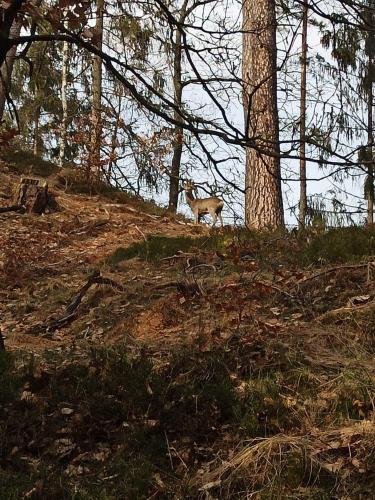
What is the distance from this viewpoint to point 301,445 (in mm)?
3586

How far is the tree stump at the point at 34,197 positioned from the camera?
1155 centimetres

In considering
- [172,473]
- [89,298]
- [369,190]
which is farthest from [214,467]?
[369,190]

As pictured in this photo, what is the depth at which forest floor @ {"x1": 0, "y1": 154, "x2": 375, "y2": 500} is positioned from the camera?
3545 mm

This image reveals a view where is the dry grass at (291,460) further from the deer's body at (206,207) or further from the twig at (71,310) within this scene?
the deer's body at (206,207)

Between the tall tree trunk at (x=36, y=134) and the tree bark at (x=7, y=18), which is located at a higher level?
the tall tree trunk at (x=36, y=134)

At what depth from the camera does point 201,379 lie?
4.49 metres

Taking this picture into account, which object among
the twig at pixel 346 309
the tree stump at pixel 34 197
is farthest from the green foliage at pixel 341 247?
the tree stump at pixel 34 197

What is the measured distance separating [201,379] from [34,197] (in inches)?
313

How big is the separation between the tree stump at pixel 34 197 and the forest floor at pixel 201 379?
405cm

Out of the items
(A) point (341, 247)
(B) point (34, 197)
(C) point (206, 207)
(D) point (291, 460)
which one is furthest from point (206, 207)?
(D) point (291, 460)

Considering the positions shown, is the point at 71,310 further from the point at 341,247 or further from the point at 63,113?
the point at 63,113

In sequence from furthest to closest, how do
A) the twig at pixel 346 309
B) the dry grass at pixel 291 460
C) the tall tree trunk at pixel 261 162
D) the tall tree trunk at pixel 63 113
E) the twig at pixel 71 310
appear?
the tall tree trunk at pixel 63 113
the tall tree trunk at pixel 261 162
the twig at pixel 71 310
the twig at pixel 346 309
the dry grass at pixel 291 460

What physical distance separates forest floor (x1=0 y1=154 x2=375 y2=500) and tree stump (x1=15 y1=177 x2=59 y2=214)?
13.3 ft

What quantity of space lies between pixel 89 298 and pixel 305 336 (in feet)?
9.10
